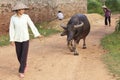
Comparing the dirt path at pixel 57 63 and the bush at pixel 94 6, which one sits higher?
the dirt path at pixel 57 63

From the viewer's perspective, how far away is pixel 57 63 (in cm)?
1127

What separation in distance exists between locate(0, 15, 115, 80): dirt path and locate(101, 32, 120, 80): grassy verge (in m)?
0.20

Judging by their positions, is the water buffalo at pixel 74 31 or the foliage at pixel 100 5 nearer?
the water buffalo at pixel 74 31

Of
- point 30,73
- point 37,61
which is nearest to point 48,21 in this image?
point 37,61

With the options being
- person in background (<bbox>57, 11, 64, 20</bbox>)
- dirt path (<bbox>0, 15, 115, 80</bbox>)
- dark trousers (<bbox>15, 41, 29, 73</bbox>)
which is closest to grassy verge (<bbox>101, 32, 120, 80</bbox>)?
dirt path (<bbox>0, 15, 115, 80</bbox>)

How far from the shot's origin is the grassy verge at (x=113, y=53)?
10533 mm

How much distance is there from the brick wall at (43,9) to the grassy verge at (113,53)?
6.20 m

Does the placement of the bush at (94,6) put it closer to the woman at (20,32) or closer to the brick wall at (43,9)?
the brick wall at (43,9)

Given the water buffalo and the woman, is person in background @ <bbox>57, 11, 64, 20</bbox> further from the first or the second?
the woman

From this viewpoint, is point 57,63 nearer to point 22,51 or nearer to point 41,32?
point 22,51

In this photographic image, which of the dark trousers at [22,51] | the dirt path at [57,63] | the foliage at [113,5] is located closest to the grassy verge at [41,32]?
the dirt path at [57,63]

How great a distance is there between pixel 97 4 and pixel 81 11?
29.3ft

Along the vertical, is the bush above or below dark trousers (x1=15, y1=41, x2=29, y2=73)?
below

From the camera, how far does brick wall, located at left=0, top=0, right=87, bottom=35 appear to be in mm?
20266
